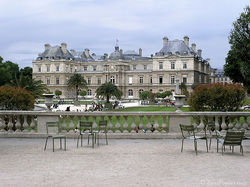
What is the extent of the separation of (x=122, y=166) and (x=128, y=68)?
221 feet

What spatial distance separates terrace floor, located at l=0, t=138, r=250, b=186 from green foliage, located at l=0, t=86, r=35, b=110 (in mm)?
2377

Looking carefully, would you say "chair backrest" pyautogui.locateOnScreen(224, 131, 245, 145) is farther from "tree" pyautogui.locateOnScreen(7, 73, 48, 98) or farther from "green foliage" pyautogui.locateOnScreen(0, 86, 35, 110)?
"tree" pyautogui.locateOnScreen(7, 73, 48, 98)

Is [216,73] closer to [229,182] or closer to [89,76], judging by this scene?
[89,76]

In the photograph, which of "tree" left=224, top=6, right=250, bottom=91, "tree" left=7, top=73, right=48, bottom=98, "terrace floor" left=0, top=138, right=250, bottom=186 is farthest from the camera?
"tree" left=224, top=6, right=250, bottom=91

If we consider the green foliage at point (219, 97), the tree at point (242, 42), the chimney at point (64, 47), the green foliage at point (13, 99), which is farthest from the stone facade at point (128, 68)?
the green foliage at point (13, 99)

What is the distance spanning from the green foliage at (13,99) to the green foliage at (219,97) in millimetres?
5834

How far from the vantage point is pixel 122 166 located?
604 centimetres

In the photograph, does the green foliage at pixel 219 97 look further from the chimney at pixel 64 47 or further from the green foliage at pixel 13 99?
the chimney at pixel 64 47

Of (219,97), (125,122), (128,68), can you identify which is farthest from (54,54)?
(125,122)

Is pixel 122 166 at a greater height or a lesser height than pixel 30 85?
lesser

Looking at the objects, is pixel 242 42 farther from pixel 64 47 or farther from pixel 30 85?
pixel 64 47

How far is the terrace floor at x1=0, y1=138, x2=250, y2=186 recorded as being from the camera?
510cm

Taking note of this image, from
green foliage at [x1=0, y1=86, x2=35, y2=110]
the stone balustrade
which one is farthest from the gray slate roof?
the stone balustrade

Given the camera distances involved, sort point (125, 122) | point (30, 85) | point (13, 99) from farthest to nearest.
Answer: point (30, 85) → point (13, 99) → point (125, 122)
